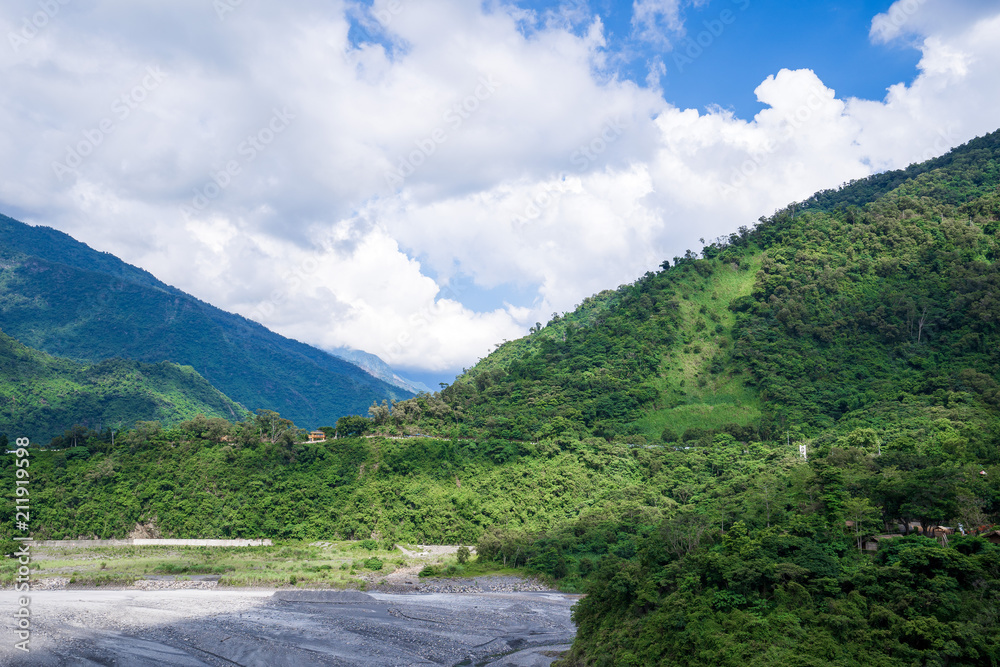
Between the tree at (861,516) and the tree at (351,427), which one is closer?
the tree at (861,516)

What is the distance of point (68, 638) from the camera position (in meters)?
38.1

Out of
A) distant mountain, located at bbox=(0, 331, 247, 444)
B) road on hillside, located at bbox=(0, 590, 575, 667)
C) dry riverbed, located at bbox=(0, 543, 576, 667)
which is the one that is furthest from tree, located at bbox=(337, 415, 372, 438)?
distant mountain, located at bbox=(0, 331, 247, 444)

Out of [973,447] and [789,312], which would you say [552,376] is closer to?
[789,312]

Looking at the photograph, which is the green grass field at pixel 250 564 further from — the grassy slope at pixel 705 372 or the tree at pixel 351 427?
the grassy slope at pixel 705 372

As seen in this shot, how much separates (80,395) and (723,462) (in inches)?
4353

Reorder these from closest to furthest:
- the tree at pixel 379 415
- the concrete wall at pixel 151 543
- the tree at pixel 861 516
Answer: the tree at pixel 861 516
the concrete wall at pixel 151 543
the tree at pixel 379 415

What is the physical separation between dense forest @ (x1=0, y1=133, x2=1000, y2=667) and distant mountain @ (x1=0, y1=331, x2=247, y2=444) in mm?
39898

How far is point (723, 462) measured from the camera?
65.9 metres

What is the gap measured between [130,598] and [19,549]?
25.6m

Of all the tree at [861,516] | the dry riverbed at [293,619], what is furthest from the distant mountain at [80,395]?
the tree at [861,516]

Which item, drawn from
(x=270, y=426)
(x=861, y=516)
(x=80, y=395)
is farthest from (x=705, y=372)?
(x=80, y=395)

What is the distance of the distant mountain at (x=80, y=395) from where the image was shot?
107 m

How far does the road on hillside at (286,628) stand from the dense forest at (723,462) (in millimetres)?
6662

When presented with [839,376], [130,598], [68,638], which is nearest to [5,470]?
[130,598]
